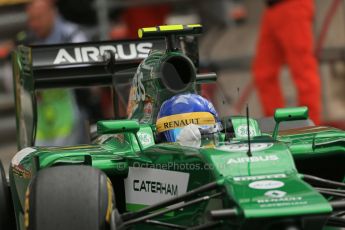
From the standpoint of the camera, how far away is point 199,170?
564cm

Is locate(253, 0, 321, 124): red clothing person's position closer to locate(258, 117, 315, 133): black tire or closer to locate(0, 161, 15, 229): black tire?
locate(258, 117, 315, 133): black tire

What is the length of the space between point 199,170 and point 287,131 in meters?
1.46

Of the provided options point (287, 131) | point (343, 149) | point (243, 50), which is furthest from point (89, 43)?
point (243, 50)

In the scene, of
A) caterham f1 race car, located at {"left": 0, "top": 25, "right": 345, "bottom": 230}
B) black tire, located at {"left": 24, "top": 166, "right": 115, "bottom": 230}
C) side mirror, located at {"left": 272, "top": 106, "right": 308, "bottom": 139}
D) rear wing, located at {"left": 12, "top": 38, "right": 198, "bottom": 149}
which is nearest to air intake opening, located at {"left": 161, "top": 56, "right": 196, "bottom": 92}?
caterham f1 race car, located at {"left": 0, "top": 25, "right": 345, "bottom": 230}

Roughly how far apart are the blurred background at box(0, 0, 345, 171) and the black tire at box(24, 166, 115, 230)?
196 inches

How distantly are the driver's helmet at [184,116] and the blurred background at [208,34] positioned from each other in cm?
393

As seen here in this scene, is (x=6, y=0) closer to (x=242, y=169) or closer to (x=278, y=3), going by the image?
(x=278, y=3)

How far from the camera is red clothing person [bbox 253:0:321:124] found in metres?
10.6

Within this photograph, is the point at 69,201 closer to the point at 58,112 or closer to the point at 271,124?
the point at 271,124

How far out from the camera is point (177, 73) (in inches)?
273

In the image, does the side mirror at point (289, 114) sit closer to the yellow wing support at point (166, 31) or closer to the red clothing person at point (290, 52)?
the yellow wing support at point (166, 31)

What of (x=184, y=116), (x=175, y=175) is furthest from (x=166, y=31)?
(x=175, y=175)

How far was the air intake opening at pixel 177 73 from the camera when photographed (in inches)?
271

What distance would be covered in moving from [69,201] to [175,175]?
601mm
